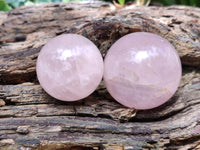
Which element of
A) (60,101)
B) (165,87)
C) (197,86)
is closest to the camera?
(165,87)

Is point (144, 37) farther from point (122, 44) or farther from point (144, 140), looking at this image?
point (144, 140)

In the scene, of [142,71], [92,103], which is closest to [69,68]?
[92,103]

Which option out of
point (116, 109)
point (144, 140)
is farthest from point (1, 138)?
point (144, 140)

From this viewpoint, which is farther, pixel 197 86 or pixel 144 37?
pixel 197 86

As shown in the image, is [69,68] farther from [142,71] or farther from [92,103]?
[142,71]
